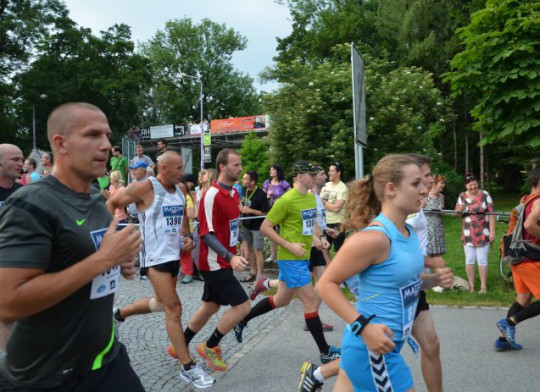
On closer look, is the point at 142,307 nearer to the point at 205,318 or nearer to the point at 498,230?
the point at 205,318

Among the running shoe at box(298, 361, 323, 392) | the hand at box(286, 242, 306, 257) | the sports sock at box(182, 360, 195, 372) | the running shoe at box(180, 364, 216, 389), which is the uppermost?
the hand at box(286, 242, 306, 257)

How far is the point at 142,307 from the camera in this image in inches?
215

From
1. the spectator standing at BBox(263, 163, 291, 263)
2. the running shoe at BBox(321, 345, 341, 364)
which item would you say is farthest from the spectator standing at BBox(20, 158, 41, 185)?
the running shoe at BBox(321, 345, 341, 364)

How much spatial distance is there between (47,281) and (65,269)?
0.10 meters

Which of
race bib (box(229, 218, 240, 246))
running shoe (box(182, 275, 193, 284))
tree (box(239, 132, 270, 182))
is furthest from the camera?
tree (box(239, 132, 270, 182))

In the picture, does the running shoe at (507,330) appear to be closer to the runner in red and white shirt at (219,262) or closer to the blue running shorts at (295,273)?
the blue running shorts at (295,273)

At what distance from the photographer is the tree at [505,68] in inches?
314

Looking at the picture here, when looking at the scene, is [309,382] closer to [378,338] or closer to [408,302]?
[408,302]

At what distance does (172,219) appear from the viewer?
5094 millimetres

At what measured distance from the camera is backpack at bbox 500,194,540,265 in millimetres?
5477

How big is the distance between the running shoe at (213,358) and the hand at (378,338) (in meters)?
2.83

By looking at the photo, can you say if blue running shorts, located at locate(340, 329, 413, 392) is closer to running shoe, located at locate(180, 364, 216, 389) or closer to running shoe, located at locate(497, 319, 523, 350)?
running shoe, located at locate(180, 364, 216, 389)

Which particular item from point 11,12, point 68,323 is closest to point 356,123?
point 68,323

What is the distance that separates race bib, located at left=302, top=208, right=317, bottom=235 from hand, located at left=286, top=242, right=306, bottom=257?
0.47 m
